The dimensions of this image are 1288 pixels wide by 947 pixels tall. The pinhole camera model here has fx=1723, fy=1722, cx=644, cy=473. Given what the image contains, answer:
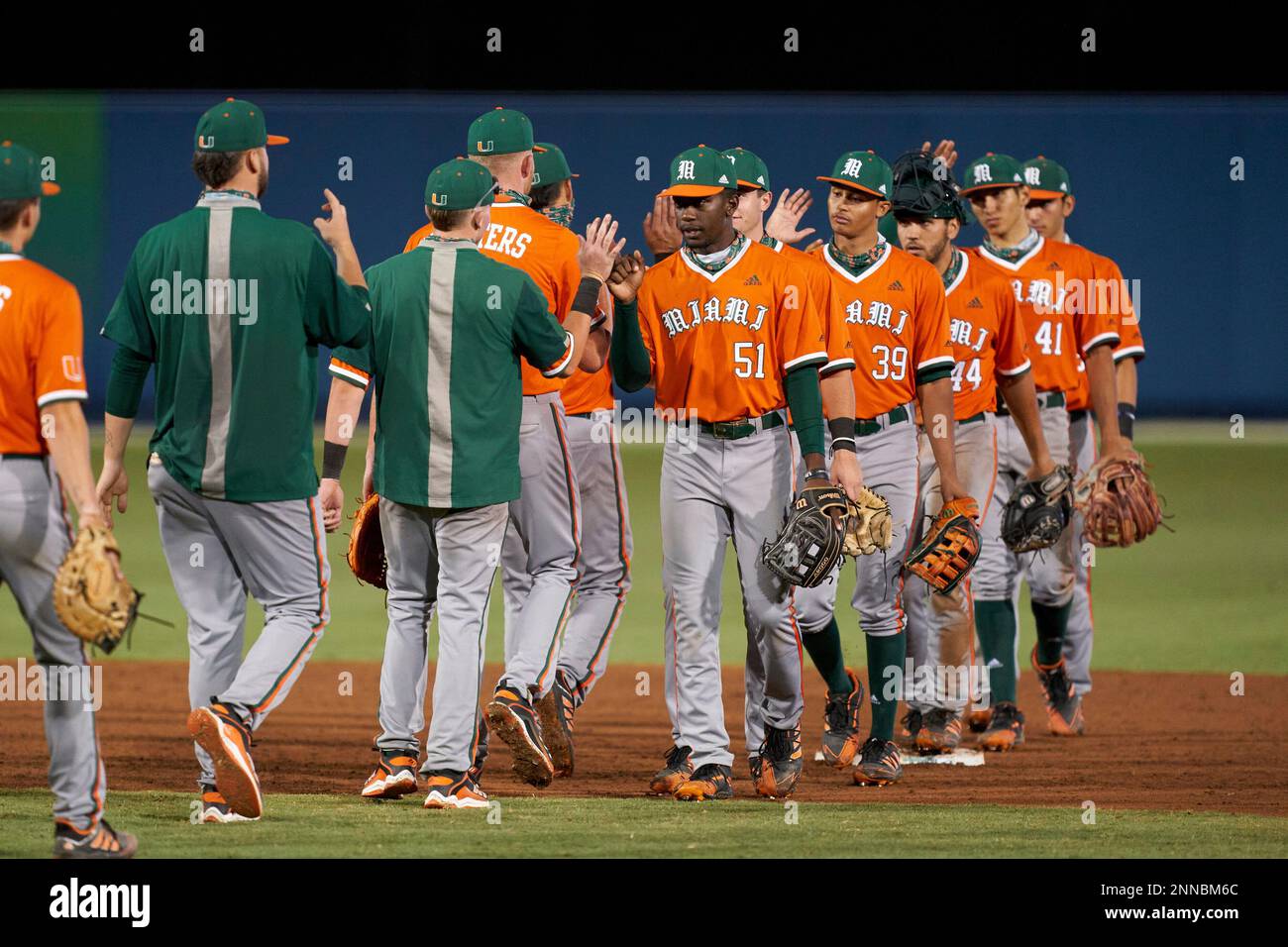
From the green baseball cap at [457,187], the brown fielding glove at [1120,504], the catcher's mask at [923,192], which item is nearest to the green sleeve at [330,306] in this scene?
the green baseball cap at [457,187]

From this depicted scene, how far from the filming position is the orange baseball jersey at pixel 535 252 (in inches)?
228

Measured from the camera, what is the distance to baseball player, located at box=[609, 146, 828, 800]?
18.2 ft

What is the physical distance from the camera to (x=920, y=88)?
624 inches

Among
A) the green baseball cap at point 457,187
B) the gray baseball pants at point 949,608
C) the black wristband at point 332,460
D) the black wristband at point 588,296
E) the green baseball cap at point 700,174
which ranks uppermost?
the green baseball cap at point 700,174

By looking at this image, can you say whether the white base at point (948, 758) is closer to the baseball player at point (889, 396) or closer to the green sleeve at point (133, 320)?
the baseball player at point (889, 396)

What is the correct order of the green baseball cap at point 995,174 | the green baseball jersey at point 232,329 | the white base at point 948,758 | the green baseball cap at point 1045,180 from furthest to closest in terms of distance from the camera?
1. the green baseball cap at point 1045,180
2. the green baseball cap at point 995,174
3. the white base at point 948,758
4. the green baseball jersey at point 232,329

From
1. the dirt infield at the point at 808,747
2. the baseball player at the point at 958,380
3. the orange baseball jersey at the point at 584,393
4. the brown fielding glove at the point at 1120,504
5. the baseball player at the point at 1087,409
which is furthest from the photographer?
the baseball player at the point at 1087,409

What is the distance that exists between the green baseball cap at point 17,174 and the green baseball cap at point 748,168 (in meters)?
2.54

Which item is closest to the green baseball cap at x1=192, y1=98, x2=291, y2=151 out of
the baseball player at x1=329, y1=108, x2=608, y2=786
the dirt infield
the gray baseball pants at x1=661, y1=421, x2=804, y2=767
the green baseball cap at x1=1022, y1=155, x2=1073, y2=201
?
the baseball player at x1=329, y1=108, x2=608, y2=786

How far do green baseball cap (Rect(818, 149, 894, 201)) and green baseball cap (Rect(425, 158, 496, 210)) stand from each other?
5.22 feet

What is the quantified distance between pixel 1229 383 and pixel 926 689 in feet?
43.4

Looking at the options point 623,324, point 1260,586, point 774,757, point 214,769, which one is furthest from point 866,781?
point 1260,586

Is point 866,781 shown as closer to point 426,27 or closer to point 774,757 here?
point 774,757

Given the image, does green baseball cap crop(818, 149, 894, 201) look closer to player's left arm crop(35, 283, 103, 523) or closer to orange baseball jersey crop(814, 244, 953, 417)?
orange baseball jersey crop(814, 244, 953, 417)
